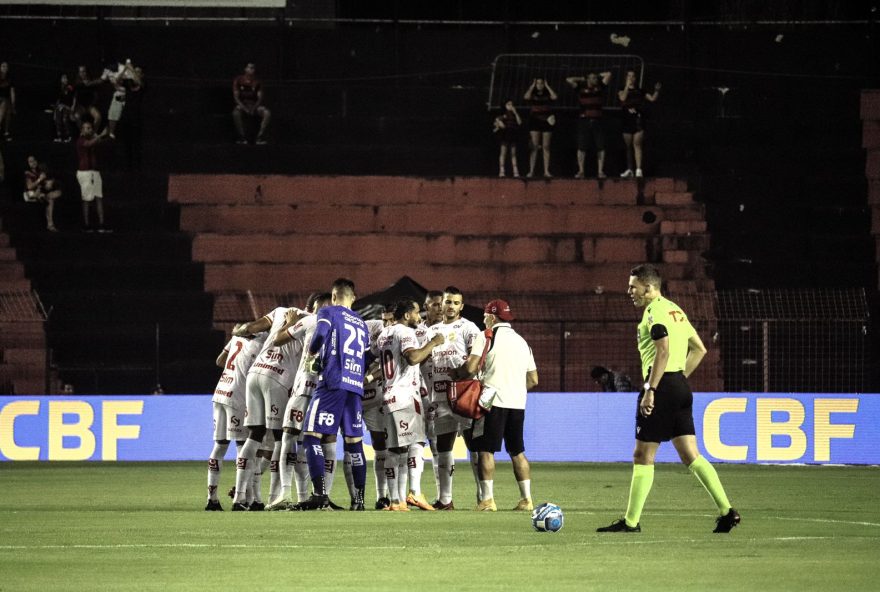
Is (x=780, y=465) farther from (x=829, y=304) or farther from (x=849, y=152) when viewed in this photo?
(x=849, y=152)

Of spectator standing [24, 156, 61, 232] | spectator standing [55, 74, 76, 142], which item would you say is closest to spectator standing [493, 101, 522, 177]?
spectator standing [55, 74, 76, 142]

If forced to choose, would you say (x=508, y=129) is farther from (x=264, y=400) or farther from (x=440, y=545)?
(x=440, y=545)

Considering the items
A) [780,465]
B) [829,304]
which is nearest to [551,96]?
[829,304]

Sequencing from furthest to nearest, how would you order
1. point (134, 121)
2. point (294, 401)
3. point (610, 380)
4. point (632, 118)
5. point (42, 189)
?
point (134, 121) < point (632, 118) < point (42, 189) < point (610, 380) < point (294, 401)

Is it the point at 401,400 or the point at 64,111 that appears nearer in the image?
the point at 401,400

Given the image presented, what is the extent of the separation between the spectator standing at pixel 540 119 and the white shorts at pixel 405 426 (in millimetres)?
18627

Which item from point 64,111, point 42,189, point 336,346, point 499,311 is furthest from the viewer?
point 64,111

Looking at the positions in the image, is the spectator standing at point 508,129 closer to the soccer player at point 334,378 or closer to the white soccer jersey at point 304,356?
the white soccer jersey at point 304,356

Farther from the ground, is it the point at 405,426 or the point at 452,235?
the point at 452,235

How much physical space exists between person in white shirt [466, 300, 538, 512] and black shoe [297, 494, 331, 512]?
1532 millimetres

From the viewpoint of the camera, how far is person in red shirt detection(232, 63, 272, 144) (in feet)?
116

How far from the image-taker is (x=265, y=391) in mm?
16391

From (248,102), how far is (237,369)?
19420mm

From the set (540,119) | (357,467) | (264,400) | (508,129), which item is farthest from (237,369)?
(540,119)
